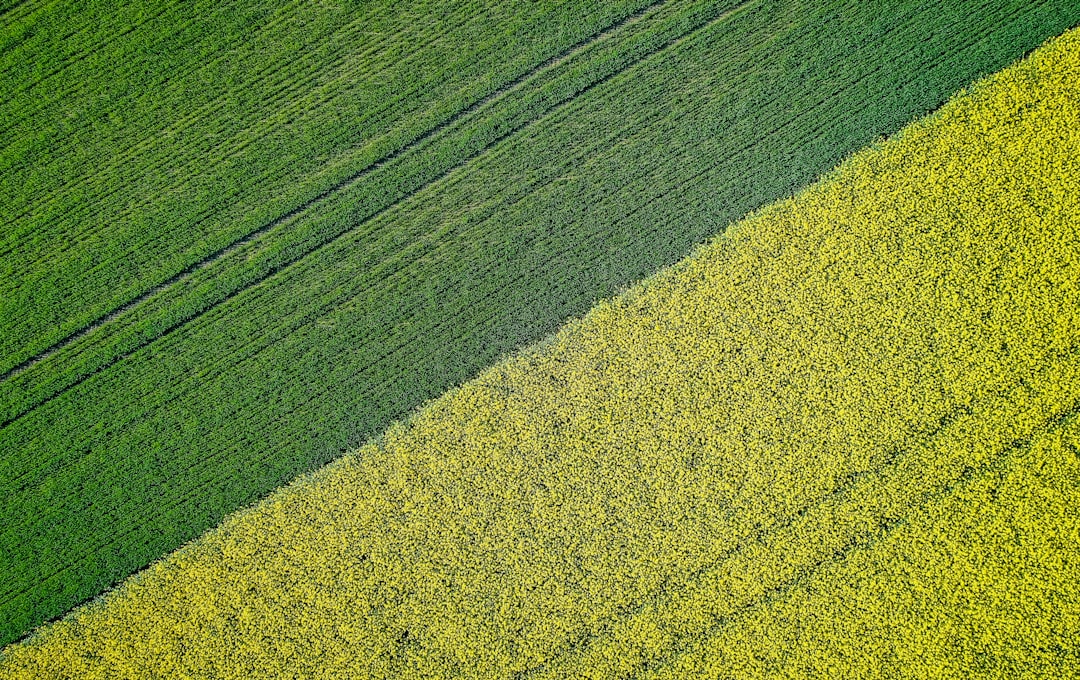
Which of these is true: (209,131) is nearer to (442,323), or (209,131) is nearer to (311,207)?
(311,207)

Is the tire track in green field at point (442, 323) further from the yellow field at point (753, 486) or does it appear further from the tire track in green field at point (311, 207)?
the tire track in green field at point (311, 207)

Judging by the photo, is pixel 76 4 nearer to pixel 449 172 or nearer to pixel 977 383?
pixel 449 172

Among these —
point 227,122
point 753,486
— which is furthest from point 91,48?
point 753,486

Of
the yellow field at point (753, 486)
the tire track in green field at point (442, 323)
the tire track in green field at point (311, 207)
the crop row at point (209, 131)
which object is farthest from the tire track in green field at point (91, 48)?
the yellow field at point (753, 486)

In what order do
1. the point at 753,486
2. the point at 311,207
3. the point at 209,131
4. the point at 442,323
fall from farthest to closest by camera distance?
the point at 209,131, the point at 311,207, the point at 442,323, the point at 753,486

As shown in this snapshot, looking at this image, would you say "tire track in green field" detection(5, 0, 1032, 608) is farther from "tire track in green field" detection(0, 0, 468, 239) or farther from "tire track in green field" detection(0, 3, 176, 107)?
"tire track in green field" detection(0, 3, 176, 107)

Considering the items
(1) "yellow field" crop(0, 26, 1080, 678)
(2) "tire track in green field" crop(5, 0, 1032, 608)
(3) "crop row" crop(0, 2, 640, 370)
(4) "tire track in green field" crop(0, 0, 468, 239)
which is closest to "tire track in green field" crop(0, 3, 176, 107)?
(3) "crop row" crop(0, 2, 640, 370)

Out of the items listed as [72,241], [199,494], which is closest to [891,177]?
[199,494]
